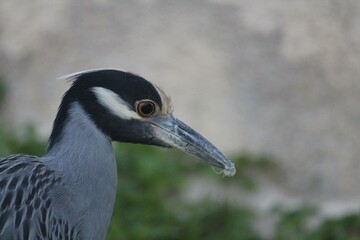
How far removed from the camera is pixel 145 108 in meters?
4.64

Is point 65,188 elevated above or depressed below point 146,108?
below

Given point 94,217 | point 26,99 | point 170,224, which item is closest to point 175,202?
point 170,224

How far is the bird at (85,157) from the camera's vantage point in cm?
452

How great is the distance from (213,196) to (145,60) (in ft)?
3.99

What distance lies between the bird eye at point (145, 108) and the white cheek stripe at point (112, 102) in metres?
0.05

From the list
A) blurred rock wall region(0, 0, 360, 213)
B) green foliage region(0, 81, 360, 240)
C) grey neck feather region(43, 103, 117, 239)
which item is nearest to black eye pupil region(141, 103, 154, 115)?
grey neck feather region(43, 103, 117, 239)

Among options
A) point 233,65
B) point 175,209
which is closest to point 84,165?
point 175,209

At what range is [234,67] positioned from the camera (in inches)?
302

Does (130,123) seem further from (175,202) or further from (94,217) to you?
(175,202)

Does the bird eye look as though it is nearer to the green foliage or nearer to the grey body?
the grey body

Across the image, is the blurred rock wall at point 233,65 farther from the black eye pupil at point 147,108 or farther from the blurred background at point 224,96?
A: the black eye pupil at point 147,108

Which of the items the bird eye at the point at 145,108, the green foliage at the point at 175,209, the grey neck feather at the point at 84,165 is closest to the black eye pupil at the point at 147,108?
the bird eye at the point at 145,108

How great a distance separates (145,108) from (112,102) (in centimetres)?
16

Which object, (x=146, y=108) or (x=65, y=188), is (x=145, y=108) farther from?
(x=65, y=188)
